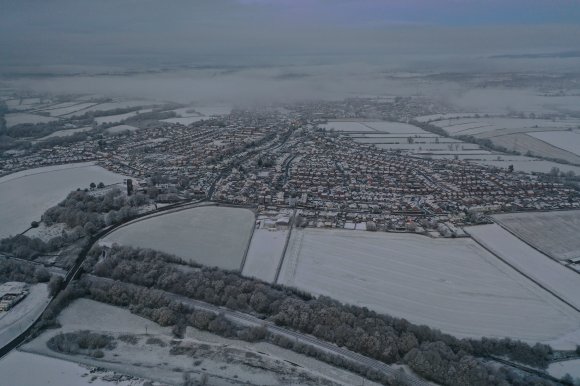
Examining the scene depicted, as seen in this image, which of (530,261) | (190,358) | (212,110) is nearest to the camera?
(190,358)

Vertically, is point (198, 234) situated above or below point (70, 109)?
below

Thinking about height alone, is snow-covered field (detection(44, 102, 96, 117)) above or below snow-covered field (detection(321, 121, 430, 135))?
above

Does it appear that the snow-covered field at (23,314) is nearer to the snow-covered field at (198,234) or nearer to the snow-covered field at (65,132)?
the snow-covered field at (198,234)

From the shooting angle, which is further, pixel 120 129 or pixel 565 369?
pixel 120 129

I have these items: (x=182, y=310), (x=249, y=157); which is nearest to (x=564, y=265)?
(x=182, y=310)

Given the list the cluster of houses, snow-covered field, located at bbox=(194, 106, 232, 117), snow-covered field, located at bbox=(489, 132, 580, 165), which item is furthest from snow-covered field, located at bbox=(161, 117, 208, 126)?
snow-covered field, located at bbox=(489, 132, 580, 165)

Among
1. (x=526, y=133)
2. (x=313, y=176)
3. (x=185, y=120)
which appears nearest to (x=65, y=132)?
(x=185, y=120)

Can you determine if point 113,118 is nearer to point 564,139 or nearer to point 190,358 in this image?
point 190,358

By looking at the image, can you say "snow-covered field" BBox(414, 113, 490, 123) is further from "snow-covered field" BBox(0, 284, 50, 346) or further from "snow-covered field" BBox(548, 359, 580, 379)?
"snow-covered field" BBox(0, 284, 50, 346)
